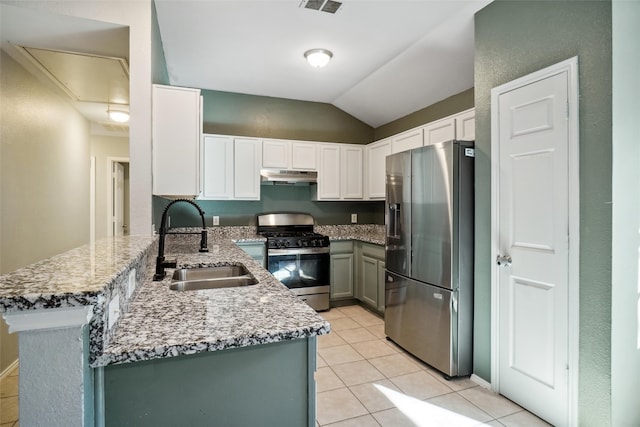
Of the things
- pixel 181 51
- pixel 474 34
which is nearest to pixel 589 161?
pixel 474 34

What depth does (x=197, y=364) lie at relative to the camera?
2.97 ft

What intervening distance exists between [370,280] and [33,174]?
3.43 m

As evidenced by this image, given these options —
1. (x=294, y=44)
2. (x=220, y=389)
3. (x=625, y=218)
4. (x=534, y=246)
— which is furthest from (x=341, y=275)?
(x=220, y=389)

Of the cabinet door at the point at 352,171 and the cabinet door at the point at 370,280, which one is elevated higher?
the cabinet door at the point at 352,171

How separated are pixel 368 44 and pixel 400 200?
1.40m

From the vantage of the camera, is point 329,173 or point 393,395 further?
point 329,173

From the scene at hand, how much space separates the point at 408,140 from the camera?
3607 mm

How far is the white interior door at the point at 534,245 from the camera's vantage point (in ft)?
6.02

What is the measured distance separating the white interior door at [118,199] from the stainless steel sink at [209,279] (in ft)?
14.4

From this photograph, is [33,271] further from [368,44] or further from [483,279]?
[368,44]

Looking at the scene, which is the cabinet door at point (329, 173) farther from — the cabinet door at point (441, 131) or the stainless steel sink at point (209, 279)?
the stainless steel sink at point (209, 279)

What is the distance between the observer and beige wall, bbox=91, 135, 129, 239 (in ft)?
17.7

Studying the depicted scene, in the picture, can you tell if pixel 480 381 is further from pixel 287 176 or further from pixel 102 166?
pixel 102 166

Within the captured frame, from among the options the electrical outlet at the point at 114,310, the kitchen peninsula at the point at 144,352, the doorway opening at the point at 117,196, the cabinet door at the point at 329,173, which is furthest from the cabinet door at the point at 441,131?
the doorway opening at the point at 117,196
